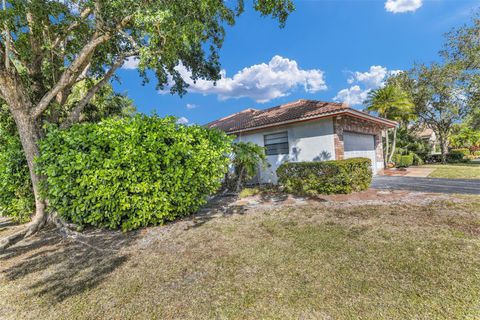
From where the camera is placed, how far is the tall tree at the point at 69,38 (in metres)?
5.25

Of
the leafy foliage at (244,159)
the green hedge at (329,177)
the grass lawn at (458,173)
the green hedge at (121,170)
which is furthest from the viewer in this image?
the grass lawn at (458,173)

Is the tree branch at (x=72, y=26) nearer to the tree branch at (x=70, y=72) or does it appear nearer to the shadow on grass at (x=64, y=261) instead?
the tree branch at (x=70, y=72)

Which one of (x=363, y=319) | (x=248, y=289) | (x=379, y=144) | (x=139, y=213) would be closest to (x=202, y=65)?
(x=139, y=213)

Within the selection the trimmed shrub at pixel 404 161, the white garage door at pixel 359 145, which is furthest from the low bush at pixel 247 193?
the trimmed shrub at pixel 404 161

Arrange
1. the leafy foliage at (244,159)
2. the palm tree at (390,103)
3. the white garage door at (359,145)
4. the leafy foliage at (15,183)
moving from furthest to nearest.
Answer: the palm tree at (390,103)
the white garage door at (359,145)
the leafy foliage at (244,159)
the leafy foliage at (15,183)

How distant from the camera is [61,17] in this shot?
615 cm

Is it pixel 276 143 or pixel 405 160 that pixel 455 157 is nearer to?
pixel 405 160

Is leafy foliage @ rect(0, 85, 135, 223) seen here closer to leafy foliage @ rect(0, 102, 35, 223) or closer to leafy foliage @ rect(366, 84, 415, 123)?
leafy foliage @ rect(0, 102, 35, 223)

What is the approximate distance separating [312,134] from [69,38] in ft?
32.4

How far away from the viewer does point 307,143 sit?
10.4 m

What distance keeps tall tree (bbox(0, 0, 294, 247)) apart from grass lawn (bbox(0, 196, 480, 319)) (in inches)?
105

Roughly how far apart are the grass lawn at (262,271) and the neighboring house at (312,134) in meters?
5.05

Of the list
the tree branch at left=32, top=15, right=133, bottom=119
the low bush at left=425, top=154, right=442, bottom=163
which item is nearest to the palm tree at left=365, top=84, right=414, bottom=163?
the low bush at left=425, top=154, right=442, bottom=163

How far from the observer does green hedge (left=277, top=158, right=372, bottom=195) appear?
741 centimetres
